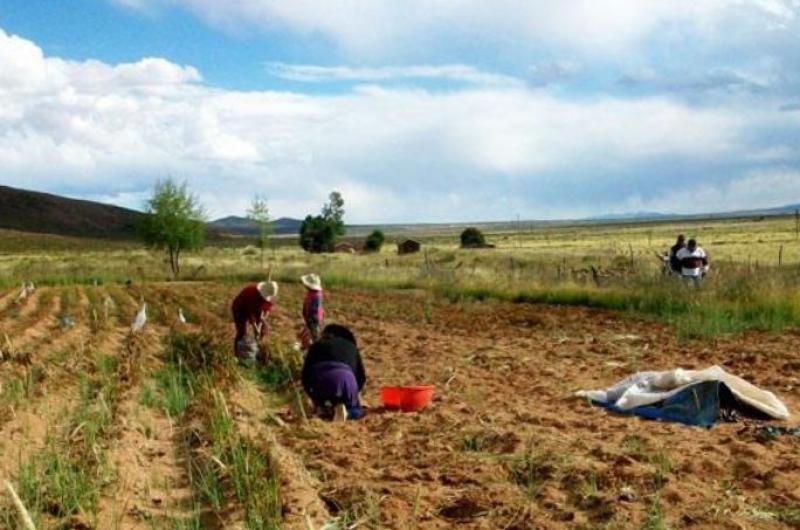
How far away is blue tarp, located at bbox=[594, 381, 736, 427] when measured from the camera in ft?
29.9

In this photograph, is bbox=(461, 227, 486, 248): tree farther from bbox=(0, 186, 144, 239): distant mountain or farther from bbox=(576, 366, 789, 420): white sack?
bbox=(0, 186, 144, 239): distant mountain

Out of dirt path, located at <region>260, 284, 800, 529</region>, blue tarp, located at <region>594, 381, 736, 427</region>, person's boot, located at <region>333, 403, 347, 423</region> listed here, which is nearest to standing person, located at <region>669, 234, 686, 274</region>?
dirt path, located at <region>260, 284, 800, 529</region>

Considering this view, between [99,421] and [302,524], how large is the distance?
345 centimetres

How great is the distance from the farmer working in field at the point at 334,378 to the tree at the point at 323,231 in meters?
68.0

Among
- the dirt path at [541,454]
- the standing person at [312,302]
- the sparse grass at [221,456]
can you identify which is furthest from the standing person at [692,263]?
the sparse grass at [221,456]

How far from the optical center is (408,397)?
995 cm

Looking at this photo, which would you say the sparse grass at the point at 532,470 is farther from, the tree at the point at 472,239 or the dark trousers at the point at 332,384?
the tree at the point at 472,239

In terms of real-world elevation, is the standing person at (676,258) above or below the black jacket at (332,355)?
above

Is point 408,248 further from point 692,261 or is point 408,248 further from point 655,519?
point 655,519

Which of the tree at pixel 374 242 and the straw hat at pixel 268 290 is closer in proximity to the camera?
the straw hat at pixel 268 290

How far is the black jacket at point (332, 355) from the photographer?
9.55m

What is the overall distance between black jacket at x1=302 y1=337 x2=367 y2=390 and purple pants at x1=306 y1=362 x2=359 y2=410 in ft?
0.21

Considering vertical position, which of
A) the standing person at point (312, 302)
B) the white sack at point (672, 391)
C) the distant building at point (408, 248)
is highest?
the standing person at point (312, 302)

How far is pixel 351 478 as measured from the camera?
715 centimetres
